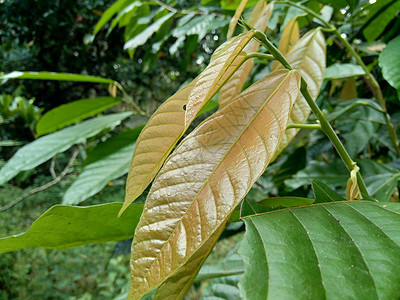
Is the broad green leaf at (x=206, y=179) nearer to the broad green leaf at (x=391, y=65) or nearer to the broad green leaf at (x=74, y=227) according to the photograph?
the broad green leaf at (x=74, y=227)

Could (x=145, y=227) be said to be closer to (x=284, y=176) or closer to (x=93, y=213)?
(x=93, y=213)

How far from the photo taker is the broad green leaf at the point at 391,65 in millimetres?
507

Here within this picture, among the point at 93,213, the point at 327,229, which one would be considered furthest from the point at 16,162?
the point at 327,229

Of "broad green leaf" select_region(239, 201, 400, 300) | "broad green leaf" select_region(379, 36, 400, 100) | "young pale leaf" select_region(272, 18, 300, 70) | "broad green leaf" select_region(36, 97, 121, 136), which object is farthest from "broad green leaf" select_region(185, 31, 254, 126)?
"broad green leaf" select_region(36, 97, 121, 136)

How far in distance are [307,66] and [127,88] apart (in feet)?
12.7

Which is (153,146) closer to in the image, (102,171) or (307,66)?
(307,66)

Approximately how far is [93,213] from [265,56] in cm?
26

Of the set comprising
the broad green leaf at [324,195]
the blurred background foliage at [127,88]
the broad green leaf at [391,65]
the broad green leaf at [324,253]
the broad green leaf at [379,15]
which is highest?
the broad green leaf at [379,15]

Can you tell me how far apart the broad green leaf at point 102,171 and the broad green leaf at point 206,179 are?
0.44 metres

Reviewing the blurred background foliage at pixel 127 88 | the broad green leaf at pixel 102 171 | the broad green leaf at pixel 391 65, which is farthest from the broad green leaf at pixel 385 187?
the broad green leaf at pixel 102 171

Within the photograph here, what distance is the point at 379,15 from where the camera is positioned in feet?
2.21

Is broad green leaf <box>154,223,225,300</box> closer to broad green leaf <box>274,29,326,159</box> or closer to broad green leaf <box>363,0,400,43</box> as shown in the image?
broad green leaf <box>274,29,326,159</box>

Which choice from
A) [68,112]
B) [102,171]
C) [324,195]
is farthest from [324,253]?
[68,112]

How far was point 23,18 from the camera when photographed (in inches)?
127
